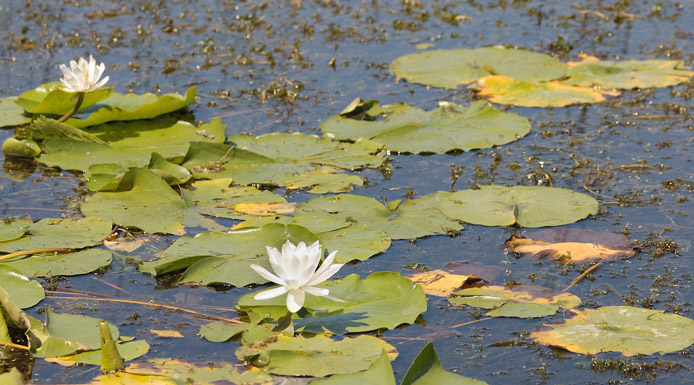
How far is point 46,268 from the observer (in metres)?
3.75

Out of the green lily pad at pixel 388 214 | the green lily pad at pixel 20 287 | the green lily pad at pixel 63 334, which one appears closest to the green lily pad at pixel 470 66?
the green lily pad at pixel 388 214

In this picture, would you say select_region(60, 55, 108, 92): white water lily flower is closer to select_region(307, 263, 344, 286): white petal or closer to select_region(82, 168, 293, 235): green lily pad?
select_region(82, 168, 293, 235): green lily pad

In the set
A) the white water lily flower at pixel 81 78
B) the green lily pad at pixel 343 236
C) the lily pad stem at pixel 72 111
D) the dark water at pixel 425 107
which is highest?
the white water lily flower at pixel 81 78

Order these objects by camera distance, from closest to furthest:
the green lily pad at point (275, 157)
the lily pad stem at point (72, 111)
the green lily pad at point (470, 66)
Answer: the green lily pad at point (275, 157) < the lily pad stem at point (72, 111) < the green lily pad at point (470, 66)

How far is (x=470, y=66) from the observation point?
6527mm

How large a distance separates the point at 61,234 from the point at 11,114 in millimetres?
1895

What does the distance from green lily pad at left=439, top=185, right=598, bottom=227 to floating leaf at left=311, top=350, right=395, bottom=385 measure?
5.06 feet

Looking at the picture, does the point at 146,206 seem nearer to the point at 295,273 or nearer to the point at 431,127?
the point at 295,273

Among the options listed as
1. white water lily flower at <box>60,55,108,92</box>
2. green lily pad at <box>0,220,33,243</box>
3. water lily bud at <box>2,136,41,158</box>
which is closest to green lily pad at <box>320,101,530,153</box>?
white water lily flower at <box>60,55,108,92</box>

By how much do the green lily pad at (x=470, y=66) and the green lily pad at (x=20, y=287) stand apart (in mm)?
3555

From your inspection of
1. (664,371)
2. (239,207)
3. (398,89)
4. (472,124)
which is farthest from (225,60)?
(664,371)

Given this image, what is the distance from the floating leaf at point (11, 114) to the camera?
5.48 meters

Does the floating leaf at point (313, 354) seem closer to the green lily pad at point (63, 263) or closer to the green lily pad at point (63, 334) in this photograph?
the green lily pad at point (63, 334)

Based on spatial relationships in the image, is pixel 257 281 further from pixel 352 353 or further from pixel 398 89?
pixel 398 89
